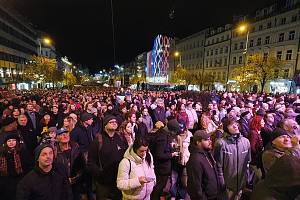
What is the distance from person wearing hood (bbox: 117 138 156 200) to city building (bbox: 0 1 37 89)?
50.0m

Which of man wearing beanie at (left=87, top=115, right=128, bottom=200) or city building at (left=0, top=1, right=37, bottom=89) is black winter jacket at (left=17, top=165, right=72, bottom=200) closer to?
man wearing beanie at (left=87, top=115, right=128, bottom=200)

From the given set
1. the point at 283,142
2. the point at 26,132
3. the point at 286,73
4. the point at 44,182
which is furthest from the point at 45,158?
the point at 286,73

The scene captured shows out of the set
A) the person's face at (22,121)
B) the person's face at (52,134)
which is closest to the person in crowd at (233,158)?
the person's face at (52,134)

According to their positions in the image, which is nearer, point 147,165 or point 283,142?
point 147,165

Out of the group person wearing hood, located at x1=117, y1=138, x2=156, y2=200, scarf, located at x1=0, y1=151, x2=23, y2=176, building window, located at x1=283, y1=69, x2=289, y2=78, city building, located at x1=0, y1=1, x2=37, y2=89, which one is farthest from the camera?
city building, located at x1=0, y1=1, x2=37, y2=89

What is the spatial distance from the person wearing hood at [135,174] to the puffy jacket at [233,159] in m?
1.44

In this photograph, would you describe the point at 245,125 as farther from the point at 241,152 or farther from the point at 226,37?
the point at 226,37

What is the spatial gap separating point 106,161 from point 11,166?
1.64 meters

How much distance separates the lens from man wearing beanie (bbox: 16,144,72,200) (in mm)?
3178

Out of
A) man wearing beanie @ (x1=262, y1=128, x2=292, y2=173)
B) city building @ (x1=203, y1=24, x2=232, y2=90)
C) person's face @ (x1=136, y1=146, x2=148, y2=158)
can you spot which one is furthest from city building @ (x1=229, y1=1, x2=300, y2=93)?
person's face @ (x1=136, y1=146, x2=148, y2=158)

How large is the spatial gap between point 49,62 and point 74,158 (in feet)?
169

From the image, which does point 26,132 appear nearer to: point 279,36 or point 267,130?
point 267,130

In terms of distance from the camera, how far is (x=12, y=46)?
196 ft

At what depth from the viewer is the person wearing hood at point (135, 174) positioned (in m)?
3.77
